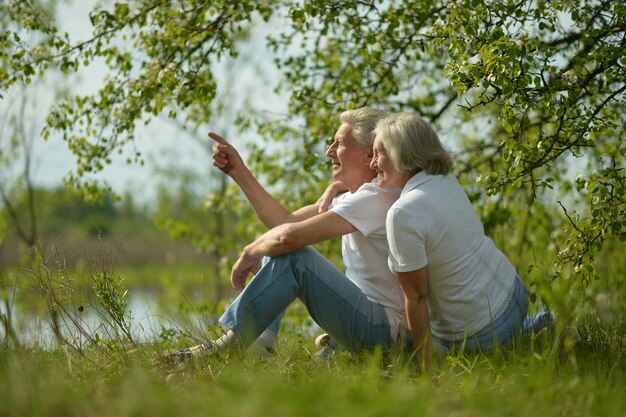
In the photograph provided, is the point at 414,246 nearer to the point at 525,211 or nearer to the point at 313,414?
the point at 313,414

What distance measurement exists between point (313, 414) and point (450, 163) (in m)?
1.74

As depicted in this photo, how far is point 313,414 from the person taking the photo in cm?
242

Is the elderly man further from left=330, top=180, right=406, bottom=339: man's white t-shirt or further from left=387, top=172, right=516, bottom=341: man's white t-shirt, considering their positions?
left=387, top=172, right=516, bottom=341: man's white t-shirt

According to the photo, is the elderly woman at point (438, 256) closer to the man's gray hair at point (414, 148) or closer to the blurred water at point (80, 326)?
the man's gray hair at point (414, 148)

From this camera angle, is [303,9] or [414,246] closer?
[414,246]

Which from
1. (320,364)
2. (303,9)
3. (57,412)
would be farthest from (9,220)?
(57,412)

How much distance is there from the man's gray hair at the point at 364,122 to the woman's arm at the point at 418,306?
2.93 ft

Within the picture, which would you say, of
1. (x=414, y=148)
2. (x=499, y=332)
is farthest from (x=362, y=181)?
(x=499, y=332)

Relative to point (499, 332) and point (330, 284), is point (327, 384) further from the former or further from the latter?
point (499, 332)

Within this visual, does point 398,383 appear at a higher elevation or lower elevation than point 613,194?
lower

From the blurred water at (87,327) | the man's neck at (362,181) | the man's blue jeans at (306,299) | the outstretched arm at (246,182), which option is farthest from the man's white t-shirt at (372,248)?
the blurred water at (87,327)

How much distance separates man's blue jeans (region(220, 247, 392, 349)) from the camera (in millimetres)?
3828

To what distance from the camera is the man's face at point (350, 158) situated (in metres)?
4.19

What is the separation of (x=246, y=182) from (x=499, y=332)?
167 centimetres
